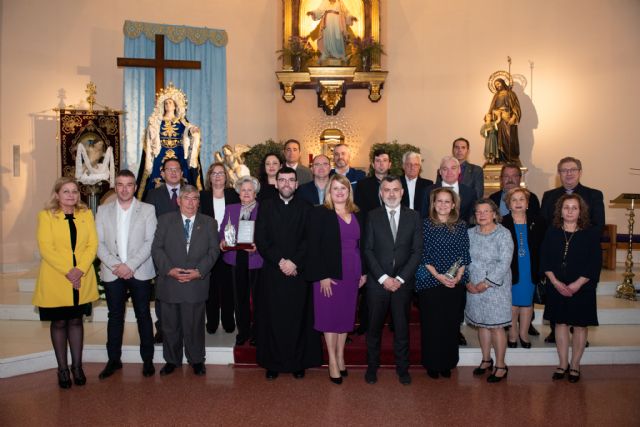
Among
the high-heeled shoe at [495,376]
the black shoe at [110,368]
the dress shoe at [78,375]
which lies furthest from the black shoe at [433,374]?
the dress shoe at [78,375]

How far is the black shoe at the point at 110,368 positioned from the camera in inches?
175

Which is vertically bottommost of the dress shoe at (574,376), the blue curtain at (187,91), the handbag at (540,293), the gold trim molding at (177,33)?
the dress shoe at (574,376)

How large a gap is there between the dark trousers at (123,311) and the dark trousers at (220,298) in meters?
0.72

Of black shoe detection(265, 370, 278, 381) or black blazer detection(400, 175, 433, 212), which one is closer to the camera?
black shoe detection(265, 370, 278, 381)

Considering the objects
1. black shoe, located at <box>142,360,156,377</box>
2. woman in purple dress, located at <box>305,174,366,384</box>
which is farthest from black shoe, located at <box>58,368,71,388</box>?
woman in purple dress, located at <box>305,174,366,384</box>

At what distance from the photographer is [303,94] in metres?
9.86

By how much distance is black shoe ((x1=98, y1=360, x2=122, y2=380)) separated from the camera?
444 cm

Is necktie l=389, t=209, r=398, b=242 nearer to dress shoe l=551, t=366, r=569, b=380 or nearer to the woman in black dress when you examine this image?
the woman in black dress

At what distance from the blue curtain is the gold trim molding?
3cm

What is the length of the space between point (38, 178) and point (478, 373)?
7.69 meters

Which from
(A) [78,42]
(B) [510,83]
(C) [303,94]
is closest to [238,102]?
(C) [303,94]

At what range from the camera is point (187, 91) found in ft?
31.1

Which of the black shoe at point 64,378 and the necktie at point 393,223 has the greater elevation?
the necktie at point 393,223

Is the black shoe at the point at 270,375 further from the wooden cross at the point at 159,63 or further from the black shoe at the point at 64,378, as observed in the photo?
the wooden cross at the point at 159,63
